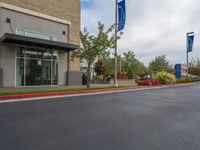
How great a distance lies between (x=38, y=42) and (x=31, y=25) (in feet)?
9.87

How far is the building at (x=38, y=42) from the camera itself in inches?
600

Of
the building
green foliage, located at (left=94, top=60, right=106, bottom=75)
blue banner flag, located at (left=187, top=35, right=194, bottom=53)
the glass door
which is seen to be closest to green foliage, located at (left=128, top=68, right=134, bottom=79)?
green foliage, located at (left=94, top=60, right=106, bottom=75)

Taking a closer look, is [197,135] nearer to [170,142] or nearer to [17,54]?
[170,142]

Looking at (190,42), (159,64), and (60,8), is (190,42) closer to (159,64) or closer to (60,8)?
(60,8)

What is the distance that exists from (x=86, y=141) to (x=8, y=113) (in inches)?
156

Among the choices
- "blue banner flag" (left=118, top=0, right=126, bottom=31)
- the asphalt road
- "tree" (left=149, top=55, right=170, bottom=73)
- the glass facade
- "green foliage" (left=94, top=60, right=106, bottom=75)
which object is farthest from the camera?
"tree" (left=149, top=55, right=170, bottom=73)

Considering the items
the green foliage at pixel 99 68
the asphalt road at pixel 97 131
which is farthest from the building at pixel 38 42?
the green foliage at pixel 99 68

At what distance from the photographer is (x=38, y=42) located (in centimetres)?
1518

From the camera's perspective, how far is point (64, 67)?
1980 centimetres

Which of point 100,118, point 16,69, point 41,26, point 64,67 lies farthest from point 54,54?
point 100,118

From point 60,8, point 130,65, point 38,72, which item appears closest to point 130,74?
point 130,65

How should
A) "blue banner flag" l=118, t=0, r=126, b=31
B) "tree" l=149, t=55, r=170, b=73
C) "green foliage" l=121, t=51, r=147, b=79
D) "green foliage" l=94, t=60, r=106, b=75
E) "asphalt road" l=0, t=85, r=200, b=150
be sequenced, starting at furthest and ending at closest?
"tree" l=149, t=55, r=170, b=73
"green foliage" l=121, t=51, r=147, b=79
"green foliage" l=94, t=60, r=106, b=75
"blue banner flag" l=118, t=0, r=126, b=31
"asphalt road" l=0, t=85, r=200, b=150

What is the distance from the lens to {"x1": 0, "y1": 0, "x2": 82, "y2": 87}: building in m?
15.2

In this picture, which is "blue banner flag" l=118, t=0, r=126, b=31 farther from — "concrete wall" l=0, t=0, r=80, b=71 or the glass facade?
the glass facade
